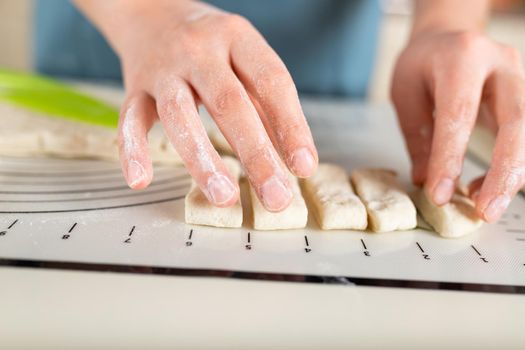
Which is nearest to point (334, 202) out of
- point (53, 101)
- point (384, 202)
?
point (384, 202)

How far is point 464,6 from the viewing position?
3.75ft

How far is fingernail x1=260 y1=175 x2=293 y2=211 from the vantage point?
62 centimetres

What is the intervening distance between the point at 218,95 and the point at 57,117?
1.93 ft

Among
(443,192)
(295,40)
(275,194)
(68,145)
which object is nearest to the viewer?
(275,194)

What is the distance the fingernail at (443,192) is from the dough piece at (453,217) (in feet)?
0.04

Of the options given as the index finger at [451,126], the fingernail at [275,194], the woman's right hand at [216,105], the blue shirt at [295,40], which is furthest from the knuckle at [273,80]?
the blue shirt at [295,40]

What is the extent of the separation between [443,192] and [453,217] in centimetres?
4

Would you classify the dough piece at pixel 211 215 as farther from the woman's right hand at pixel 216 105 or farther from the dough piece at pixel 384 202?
the dough piece at pixel 384 202

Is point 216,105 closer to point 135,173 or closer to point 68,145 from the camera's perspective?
point 135,173

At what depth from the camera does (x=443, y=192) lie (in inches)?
28.3

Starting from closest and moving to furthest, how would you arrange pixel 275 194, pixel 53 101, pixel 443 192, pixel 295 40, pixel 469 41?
1. pixel 275 194
2. pixel 443 192
3. pixel 469 41
4. pixel 53 101
5. pixel 295 40

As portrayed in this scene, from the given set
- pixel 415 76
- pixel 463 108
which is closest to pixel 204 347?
pixel 463 108

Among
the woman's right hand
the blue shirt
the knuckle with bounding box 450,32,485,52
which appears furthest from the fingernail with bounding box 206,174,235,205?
the blue shirt

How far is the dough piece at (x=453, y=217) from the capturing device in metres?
0.70
